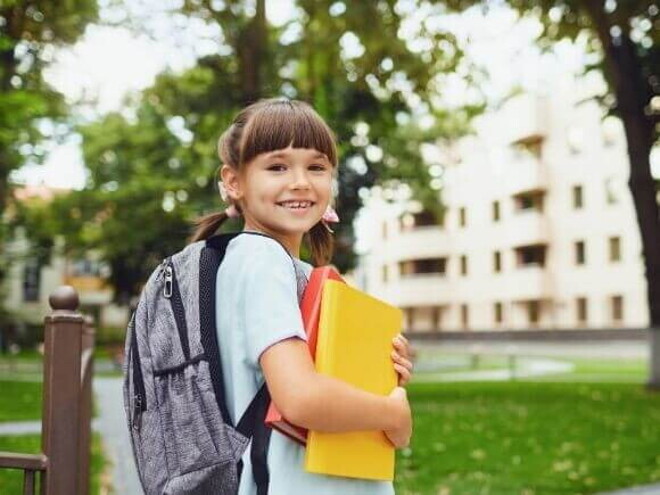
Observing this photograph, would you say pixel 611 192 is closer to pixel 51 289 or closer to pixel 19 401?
pixel 51 289

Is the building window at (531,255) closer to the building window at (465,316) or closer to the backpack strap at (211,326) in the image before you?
the building window at (465,316)

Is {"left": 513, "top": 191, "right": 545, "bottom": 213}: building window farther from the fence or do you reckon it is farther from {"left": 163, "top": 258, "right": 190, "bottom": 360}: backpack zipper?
{"left": 163, "top": 258, "right": 190, "bottom": 360}: backpack zipper

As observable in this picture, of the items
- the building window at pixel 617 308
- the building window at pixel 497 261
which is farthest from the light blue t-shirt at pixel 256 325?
the building window at pixel 497 261

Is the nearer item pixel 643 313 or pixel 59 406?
pixel 59 406

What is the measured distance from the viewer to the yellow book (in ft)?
6.10

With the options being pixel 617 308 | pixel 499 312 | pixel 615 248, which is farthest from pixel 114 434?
Result: pixel 499 312

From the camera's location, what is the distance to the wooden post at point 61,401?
301cm

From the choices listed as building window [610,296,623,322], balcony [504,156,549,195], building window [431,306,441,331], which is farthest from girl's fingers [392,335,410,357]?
building window [431,306,441,331]

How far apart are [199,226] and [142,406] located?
45cm

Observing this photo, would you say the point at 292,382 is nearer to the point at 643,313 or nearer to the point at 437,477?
the point at 437,477

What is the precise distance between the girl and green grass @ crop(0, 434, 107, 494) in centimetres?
562

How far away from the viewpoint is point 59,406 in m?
3.07

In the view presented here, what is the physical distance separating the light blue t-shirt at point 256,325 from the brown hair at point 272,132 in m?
0.20

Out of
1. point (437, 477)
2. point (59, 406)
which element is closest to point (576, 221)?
point (437, 477)
